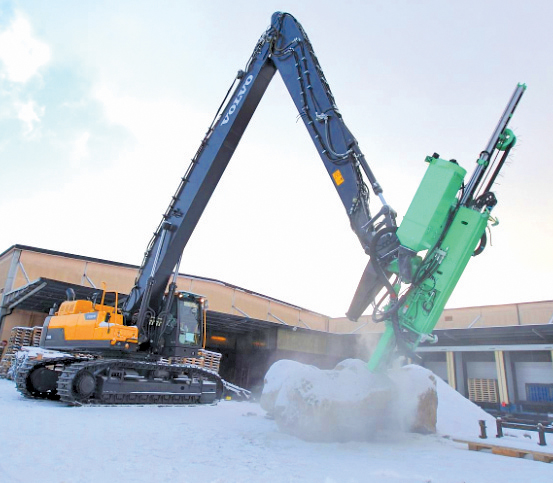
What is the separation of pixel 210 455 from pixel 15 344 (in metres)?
13.4

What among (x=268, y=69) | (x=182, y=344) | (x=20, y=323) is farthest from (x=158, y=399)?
(x=20, y=323)

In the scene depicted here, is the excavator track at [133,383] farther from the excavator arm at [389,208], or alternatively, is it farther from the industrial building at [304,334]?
the industrial building at [304,334]

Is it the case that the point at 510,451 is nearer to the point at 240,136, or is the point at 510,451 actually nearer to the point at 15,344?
the point at 240,136

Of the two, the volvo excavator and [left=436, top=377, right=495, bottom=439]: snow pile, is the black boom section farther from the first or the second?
[left=436, top=377, right=495, bottom=439]: snow pile

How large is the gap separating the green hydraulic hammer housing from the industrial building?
1235 centimetres

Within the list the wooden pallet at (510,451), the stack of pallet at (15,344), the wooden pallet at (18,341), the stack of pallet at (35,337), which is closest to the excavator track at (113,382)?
the stack of pallet at (35,337)

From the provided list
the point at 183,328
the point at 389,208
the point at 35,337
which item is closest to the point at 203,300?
the point at 183,328

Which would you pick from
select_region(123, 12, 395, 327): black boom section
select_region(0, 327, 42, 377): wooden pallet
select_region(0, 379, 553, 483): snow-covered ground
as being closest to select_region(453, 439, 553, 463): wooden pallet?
select_region(0, 379, 553, 483): snow-covered ground

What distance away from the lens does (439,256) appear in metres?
5.53

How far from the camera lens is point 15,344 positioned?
15.0 metres

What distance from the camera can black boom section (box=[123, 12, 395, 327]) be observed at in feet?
21.2

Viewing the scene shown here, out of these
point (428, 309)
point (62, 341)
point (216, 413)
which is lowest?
point (216, 413)

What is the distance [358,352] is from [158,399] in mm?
16733

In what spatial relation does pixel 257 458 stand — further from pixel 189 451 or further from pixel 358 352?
pixel 358 352
